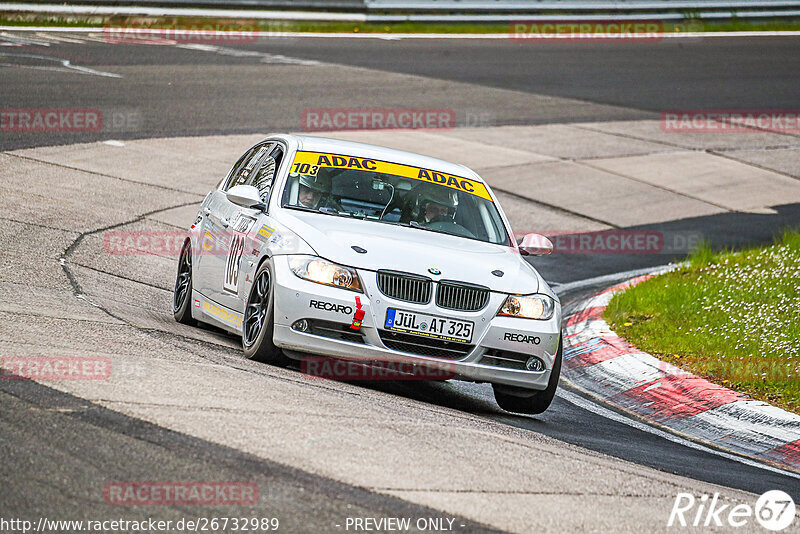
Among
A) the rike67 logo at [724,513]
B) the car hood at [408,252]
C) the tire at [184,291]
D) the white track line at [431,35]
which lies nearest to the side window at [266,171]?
the car hood at [408,252]

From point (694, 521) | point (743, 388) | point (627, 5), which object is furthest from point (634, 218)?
point (627, 5)

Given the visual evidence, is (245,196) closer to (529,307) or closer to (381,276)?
(381,276)

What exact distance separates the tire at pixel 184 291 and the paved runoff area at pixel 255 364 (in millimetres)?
160

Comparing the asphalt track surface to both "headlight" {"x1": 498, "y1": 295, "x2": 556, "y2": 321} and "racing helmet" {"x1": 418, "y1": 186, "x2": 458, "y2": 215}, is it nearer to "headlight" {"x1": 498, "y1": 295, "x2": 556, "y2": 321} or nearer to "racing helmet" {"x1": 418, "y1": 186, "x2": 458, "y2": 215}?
"headlight" {"x1": 498, "y1": 295, "x2": 556, "y2": 321}

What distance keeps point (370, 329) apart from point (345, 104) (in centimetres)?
1436

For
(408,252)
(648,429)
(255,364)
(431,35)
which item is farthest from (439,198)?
(431,35)

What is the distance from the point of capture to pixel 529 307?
7.83 meters

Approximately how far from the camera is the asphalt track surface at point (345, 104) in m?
5.02

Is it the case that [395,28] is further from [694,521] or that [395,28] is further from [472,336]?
[694,521]

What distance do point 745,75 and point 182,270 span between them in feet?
72.8

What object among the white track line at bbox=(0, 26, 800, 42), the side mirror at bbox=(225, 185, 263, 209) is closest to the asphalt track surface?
the white track line at bbox=(0, 26, 800, 42)

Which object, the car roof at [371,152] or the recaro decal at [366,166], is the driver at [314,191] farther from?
the car roof at [371,152]

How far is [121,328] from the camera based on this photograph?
8.05 meters

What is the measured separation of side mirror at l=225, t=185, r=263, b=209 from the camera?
27.6 feet
